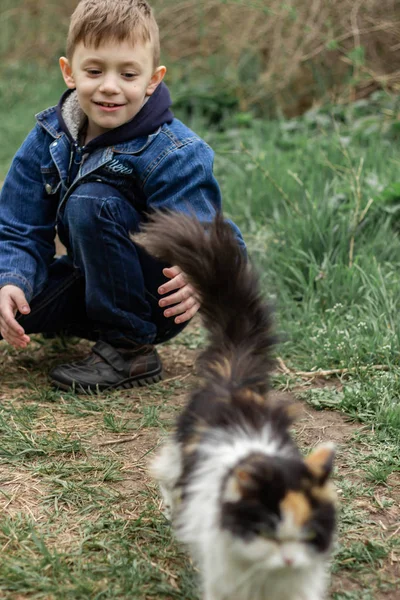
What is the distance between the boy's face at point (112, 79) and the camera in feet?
9.17

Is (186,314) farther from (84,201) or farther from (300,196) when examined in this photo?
(300,196)

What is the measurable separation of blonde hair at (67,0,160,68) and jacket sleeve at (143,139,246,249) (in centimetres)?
44

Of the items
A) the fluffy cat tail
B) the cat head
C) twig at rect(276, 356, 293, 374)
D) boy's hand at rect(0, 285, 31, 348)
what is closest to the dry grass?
twig at rect(276, 356, 293, 374)

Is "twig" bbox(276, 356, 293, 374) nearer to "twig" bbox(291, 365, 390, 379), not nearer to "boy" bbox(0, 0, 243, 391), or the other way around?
"twig" bbox(291, 365, 390, 379)

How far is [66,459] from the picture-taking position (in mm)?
2494

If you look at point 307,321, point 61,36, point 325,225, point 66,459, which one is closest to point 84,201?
point 66,459

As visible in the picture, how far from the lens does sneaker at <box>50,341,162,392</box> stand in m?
3.01

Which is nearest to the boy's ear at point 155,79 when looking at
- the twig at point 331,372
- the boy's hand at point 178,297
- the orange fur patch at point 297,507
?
the boy's hand at point 178,297

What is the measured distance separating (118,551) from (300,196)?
2.69m

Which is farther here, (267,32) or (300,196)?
(267,32)

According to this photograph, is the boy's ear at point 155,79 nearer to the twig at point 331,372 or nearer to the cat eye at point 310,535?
the twig at point 331,372

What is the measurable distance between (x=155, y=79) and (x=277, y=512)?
6.51ft

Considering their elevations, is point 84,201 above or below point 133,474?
above

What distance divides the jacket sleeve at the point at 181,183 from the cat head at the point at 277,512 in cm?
145
